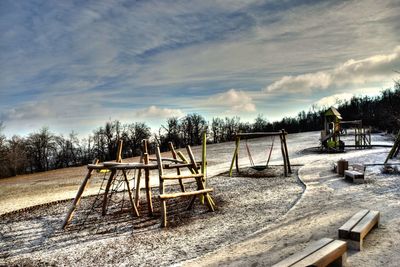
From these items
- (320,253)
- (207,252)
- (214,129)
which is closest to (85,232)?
(207,252)

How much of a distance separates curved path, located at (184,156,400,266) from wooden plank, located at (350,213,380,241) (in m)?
0.22

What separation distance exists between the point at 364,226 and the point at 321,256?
1798 millimetres

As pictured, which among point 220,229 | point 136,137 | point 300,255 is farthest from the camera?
point 136,137

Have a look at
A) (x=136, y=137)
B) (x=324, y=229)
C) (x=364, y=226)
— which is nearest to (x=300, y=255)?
(x=364, y=226)

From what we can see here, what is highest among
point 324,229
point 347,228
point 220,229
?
point 347,228

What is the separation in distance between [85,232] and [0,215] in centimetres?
466

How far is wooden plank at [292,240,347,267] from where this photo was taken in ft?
14.2

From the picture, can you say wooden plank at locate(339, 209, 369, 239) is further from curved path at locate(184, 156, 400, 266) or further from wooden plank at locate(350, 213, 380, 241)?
curved path at locate(184, 156, 400, 266)

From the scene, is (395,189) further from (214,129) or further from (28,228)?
(214,129)

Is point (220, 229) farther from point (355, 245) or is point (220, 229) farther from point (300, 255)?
point (300, 255)

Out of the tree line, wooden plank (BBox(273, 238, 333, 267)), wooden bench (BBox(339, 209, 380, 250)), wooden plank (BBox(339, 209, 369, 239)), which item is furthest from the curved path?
the tree line

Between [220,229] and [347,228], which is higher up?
[347,228]

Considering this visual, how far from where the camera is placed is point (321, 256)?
176 inches

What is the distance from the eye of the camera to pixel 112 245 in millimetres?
7035
